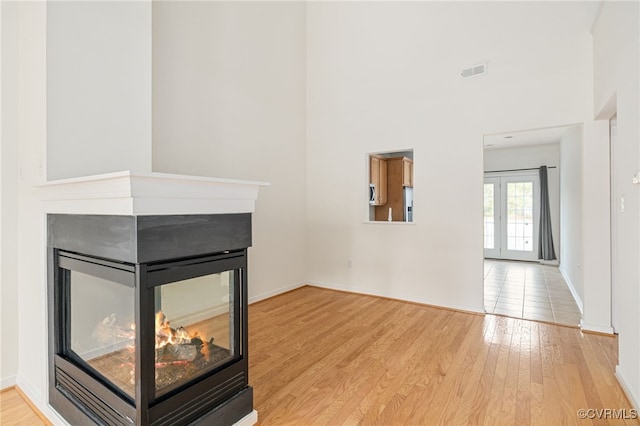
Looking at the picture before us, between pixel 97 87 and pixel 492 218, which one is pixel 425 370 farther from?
pixel 492 218

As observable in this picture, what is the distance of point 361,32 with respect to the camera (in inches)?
182

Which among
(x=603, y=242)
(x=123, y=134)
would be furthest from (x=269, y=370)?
(x=603, y=242)

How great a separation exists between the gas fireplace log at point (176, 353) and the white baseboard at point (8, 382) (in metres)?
1.52

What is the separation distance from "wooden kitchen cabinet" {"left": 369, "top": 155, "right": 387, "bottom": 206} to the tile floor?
215 centimetres

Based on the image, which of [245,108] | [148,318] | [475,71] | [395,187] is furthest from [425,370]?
[395,187]

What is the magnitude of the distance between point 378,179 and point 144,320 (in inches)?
182

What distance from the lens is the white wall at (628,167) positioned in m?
1.95

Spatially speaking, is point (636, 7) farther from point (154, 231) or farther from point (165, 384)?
point (165, 384)

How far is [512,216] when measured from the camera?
7.61 m

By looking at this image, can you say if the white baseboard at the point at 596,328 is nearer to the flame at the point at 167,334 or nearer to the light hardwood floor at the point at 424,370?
the light hardwood floor at the point at 424,370

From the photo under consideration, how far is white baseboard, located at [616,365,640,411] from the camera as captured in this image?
1924 mm

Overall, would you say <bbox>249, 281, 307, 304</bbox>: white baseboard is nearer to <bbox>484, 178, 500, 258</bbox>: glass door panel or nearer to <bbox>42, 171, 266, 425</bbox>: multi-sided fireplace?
<bbox>42, 171, 266, 425</bbox>: multi-sided fireplace

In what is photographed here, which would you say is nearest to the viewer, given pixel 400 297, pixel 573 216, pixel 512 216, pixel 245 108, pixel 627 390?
pixel 627 390

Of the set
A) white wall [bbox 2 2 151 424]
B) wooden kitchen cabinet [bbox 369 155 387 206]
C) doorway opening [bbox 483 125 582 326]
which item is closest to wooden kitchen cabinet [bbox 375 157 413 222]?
wooden kitchen cabinet [bbox 369 155 387 206]
